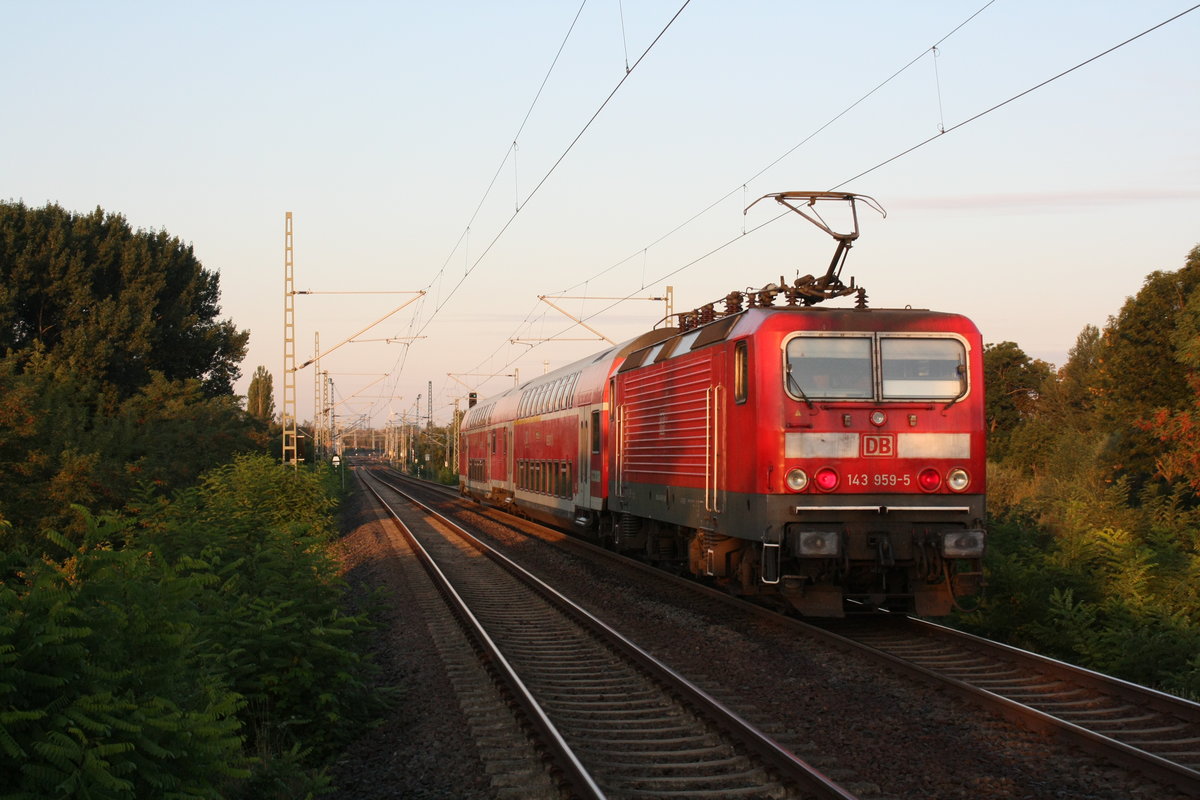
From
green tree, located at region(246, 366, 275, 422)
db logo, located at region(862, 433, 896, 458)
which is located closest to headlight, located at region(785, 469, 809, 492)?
db logo, located at region(862, 433, 896, 458)

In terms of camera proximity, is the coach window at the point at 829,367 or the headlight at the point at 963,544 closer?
the headlight at the point at 963,544

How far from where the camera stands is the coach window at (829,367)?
11.5 m

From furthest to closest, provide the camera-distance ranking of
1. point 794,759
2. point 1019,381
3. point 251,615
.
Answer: point 1019,381
point 251,615
point 794,759

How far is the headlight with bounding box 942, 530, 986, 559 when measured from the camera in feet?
36.0

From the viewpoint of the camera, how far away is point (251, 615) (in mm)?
8891

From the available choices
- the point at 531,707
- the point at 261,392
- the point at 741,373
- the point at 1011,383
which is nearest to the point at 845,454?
the point at 741,373

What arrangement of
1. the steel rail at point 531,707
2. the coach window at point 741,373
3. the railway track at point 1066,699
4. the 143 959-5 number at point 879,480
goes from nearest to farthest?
the steel rail at point 531,707, the railway track at point 1066,699, the 143 959-5 number at point 879,480, the coach window at point 741,373

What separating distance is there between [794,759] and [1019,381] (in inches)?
2285

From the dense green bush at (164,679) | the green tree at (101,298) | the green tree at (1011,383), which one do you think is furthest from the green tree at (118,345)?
the green tree at (1011,383)

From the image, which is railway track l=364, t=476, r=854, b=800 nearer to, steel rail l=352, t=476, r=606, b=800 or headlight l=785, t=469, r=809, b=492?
steel rail l=352, t=476, r=606, b=800

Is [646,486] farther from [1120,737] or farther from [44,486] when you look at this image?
[44,486]

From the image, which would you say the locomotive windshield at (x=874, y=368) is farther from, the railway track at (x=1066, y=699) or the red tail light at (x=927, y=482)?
the railway track at (x=1066, y=699)

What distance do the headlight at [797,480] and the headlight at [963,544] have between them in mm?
1521

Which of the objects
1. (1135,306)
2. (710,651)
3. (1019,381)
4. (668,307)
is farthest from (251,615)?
(1019,381)
